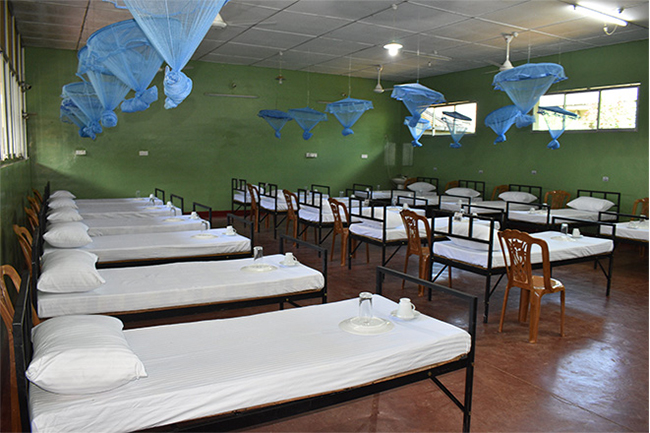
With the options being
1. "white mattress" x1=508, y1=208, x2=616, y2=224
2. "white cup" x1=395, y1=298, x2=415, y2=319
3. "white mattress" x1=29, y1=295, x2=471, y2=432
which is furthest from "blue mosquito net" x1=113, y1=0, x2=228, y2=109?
"white mattress" x1=508, y1=208, x2=616, y2=224

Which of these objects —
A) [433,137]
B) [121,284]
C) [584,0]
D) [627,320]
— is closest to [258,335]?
[121,284]

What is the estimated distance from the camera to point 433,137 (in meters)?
12.6

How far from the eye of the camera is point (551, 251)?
472cm

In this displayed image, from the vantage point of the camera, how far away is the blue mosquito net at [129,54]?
441cm

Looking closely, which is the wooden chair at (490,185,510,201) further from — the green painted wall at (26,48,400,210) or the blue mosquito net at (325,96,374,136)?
the blue mosquito net at (325,96,374,136)

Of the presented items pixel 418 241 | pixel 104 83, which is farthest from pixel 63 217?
pixel 418 241

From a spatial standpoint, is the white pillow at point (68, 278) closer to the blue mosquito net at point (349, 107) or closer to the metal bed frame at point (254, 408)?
the metal bed frame at point (254, 408)

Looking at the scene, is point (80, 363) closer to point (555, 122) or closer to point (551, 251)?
point (551, 251)

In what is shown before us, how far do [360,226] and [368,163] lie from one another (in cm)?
699

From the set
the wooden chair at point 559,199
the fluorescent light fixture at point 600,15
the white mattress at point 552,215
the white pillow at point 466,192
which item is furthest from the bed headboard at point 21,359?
the white pillow at point 466,192

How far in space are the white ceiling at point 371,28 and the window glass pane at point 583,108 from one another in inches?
33.8

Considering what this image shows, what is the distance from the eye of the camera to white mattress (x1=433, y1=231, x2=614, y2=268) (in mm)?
4559

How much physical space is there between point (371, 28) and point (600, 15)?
10.5 feet

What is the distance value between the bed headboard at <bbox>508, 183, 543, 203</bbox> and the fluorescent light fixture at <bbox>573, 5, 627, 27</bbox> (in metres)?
3.50
